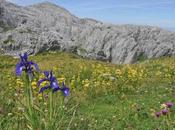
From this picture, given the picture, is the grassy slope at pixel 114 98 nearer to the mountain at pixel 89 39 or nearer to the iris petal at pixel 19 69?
the iris petal at pixel 19 69

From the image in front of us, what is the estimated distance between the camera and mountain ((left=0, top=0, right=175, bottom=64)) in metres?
37.7

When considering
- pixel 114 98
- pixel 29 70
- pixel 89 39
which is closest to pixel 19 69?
pixel 29 70

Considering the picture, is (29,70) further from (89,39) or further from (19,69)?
(89,39)

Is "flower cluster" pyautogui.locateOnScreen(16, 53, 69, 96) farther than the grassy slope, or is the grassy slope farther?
the grassy slope

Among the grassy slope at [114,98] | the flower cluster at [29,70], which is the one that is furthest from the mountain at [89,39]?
the flower cluster at [29,70]

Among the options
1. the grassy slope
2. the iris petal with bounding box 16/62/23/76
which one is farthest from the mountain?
the iris petal with bounding box 16/62/23/76

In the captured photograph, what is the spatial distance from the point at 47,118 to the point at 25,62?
828 mm

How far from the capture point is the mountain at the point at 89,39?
3772 centimetres

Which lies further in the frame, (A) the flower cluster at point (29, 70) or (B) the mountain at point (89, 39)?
(B) the mountain at point (89, 39)

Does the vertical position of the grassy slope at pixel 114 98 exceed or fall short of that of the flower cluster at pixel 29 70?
it falls short

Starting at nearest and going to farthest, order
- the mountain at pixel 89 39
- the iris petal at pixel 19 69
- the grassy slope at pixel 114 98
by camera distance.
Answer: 1. the iris petal at pixel 19 69
2. the grassy slope at pixel 114 98
3. the mountain at pixel 89 39

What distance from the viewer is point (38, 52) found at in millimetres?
36688

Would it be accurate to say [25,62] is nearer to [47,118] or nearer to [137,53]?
[47,118]

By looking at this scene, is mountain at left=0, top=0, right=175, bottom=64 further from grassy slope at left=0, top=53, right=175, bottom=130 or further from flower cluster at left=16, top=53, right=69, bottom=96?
flower cluster at left=16, top=53, right=69, bottom=96
